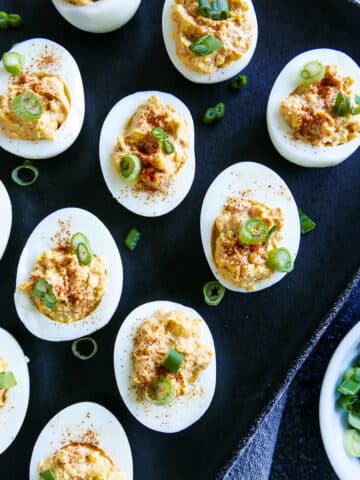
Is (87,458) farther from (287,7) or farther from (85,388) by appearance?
(287,7)

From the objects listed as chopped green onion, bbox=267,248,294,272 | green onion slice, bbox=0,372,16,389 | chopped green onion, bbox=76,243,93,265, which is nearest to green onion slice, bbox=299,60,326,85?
chopped green onion, bbox=267,248,294,272

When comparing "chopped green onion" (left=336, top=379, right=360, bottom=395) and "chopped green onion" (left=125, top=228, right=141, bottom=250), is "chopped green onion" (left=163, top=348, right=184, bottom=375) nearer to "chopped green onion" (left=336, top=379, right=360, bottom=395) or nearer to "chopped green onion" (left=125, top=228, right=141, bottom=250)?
"chopped green onion" (left=125, top=228, right=141, bottom=250)

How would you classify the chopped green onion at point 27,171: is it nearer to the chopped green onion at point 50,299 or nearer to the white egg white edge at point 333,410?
the chopped green onion at point 50,299

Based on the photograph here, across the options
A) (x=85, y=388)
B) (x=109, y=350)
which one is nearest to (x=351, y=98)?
(x=109, y=350)

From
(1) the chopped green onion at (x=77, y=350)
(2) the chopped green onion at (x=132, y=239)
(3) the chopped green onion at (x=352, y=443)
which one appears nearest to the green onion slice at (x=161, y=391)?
(1) the chopped green onion at (x=77, y=350)

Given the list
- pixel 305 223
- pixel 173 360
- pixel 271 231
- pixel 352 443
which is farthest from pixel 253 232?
pixel 352 443
